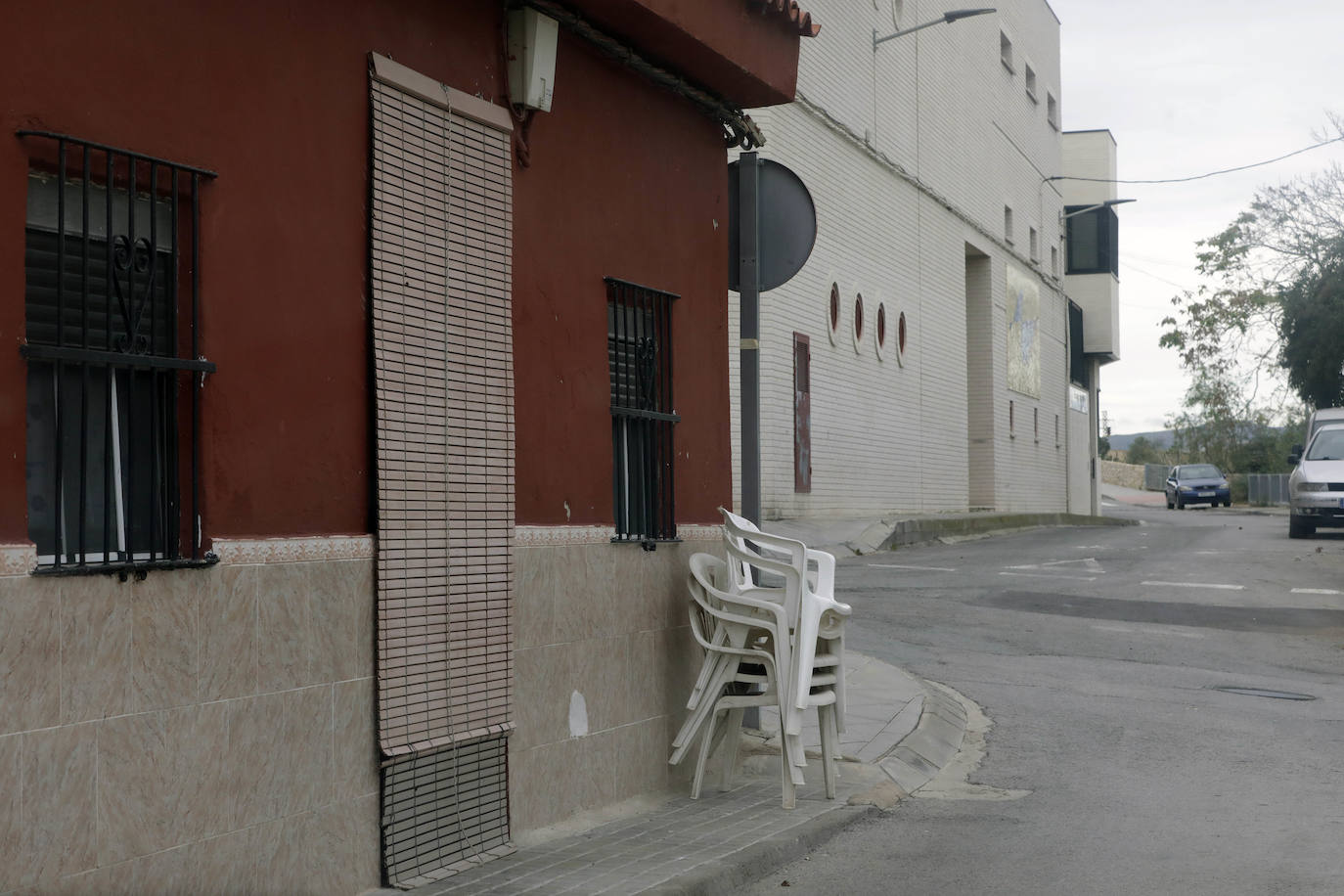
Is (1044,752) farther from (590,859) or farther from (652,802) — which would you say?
(590,859)

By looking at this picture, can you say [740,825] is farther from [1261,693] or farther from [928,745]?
[1261,693]

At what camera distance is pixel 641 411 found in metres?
6.71

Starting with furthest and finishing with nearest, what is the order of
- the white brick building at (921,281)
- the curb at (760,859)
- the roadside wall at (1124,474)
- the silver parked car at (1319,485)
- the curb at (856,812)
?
the roadside wall at (1124,474) → the silver parked car at (1319,485) → the white brick building at (921,281) → the curb at (856,812) → the curb at (760,859)

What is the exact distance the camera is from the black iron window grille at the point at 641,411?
6.65 meters

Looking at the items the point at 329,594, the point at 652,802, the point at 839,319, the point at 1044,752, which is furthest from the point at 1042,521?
the point at 329,594

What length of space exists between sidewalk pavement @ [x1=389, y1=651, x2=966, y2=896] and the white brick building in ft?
32.6

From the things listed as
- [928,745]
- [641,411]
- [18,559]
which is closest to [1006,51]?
[928,745]

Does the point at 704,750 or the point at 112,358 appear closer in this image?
the point at 112,358

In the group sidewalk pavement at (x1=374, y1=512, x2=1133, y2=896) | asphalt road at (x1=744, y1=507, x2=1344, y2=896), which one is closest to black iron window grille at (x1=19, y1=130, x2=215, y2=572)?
sidewalk pavement at (x1=374, y1=512, x2=1133, y2=896)

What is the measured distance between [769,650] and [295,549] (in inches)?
96.4

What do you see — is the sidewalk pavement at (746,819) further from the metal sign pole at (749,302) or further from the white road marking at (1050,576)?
the white road marking at (1050,576)

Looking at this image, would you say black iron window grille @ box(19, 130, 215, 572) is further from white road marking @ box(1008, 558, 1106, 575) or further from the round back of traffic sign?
white road marking @ box(1008, 558, 1106, 575)

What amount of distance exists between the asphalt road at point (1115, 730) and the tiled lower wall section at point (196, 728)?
1644 mm

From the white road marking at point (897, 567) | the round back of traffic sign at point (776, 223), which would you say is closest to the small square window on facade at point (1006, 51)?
the white road marking at point (897, 567)
